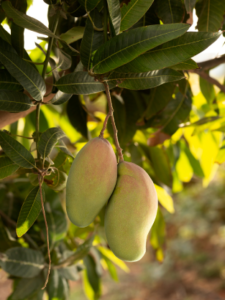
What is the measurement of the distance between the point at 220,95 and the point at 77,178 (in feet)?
2.25

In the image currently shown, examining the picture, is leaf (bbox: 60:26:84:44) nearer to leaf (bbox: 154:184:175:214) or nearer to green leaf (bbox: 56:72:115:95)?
green leaf (bbox: 56:72:115:95)

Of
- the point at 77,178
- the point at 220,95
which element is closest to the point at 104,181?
the point at 77,178

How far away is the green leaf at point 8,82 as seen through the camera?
1.38ft

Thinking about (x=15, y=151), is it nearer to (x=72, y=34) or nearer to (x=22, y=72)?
(x=22, y=72)

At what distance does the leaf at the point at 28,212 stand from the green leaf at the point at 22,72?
0.47ft

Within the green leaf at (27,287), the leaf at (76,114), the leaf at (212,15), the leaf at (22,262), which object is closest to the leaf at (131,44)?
the leaf at (212,15)

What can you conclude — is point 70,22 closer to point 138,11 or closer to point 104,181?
A: point 138,11

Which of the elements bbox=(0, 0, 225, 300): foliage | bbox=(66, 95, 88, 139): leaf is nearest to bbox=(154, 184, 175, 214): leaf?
bbox=(0, 0, 225, 300): foliage

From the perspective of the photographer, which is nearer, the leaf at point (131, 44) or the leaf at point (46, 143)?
the leaf at point (131, 44)

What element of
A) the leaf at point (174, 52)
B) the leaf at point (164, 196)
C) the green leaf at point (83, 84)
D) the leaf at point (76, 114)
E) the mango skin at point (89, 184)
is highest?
the leaf at point (174, 52)

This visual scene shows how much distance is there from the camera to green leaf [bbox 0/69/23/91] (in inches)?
16.5

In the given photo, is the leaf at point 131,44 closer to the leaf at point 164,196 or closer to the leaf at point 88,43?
the leaf at point 88,43

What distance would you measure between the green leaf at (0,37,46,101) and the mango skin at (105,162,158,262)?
174 mm

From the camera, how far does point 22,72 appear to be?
40 centimetres
